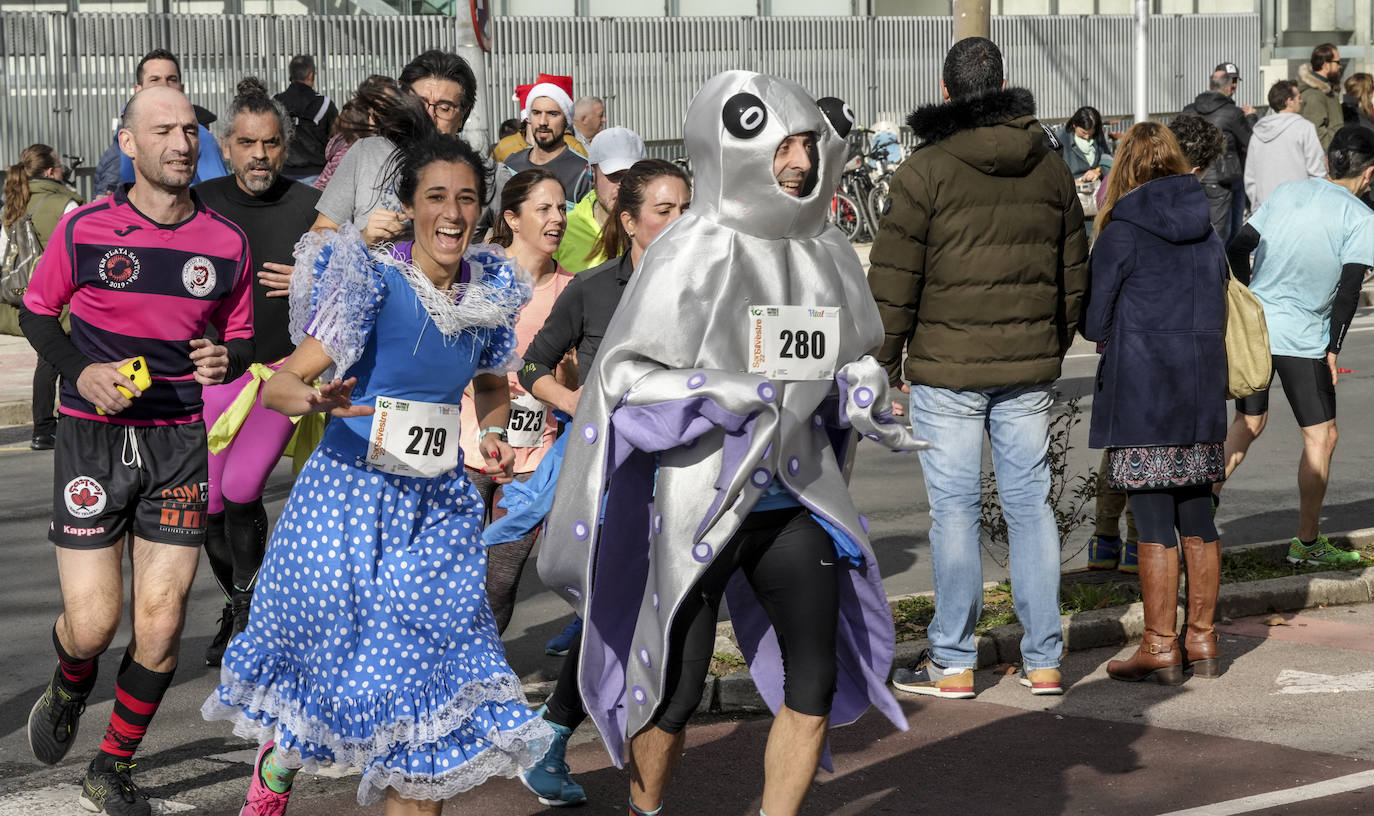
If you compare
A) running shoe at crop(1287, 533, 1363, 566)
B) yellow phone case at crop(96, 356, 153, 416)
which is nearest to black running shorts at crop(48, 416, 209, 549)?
yellow phone case at crop(96, 356, 153, 416)

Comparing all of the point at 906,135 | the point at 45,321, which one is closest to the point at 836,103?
the point at 45,321

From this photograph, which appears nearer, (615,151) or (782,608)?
(782,608)

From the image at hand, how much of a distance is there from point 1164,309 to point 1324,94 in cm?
1261

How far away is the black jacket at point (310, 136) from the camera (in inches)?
396

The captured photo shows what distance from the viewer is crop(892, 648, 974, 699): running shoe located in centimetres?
635

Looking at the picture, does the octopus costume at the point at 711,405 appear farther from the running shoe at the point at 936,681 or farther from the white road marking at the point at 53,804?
the running shoe at the point at 936,681

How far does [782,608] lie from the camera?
4457 millimetres

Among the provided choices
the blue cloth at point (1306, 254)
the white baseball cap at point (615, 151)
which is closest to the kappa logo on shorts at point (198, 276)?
the white baseball cap at point (615, 151)

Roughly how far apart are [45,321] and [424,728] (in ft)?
6.19

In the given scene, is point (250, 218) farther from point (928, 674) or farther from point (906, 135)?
point (906, 135)

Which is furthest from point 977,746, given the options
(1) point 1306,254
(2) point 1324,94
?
(2) point 1324,94

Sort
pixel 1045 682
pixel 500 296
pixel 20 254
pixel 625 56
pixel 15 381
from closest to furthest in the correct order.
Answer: pixel 500 296
pixel 1045 682
pixel 20 254
pixel 15 381
pixel 625 56

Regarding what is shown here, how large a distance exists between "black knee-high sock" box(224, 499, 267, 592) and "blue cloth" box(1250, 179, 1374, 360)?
14.3 ft

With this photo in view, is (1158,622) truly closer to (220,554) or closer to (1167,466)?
(1167,466)
